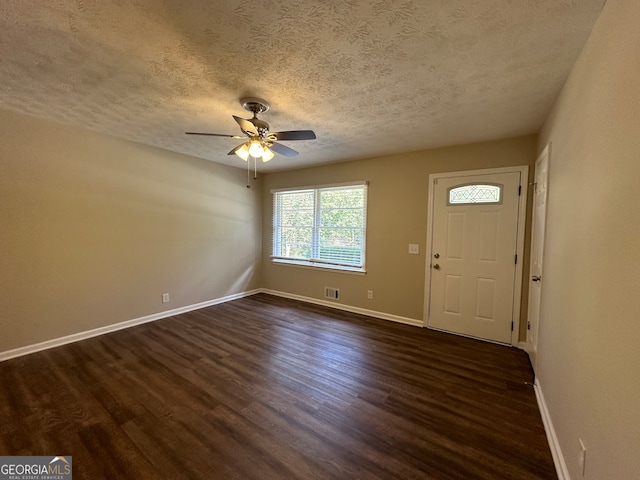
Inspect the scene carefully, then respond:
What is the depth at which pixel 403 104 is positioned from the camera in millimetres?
2359

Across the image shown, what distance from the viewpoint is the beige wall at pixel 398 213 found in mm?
3389

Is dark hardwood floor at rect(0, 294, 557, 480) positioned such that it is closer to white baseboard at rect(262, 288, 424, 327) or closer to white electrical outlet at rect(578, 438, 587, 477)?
white electrical outlet at rect(578, 438, 587, 477)

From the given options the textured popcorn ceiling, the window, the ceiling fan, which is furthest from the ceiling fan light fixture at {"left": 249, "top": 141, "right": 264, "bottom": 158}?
the window

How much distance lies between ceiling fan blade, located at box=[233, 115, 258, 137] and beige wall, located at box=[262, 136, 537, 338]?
7.55ft

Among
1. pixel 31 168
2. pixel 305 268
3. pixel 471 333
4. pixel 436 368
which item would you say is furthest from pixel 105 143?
pixel 471 333

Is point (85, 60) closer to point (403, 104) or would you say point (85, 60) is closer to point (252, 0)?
point (252, 0)

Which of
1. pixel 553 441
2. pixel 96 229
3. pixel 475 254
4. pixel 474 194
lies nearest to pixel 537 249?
pixel 475 254

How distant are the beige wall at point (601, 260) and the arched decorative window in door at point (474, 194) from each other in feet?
4.65

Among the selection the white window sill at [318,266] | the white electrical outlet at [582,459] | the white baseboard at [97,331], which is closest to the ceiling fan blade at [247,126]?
the white window sill at [318,266]

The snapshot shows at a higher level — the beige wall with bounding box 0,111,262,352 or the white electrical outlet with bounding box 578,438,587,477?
the beige wall with bounding box 0,111,262,352

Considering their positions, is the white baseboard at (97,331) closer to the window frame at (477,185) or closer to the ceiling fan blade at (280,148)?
the ceiling fan blade at (280,148)

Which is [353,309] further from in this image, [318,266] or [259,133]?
[259,133]

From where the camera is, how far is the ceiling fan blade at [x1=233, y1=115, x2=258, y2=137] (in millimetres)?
2137

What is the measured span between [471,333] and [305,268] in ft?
9.16
